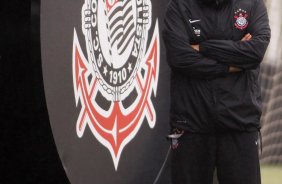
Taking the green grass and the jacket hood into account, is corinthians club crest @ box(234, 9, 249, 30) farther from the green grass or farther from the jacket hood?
the green grass

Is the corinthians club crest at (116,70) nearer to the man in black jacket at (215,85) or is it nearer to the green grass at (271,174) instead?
the man in black jacket at (215,85)

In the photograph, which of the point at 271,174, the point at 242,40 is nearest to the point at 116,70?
the point at 242,40

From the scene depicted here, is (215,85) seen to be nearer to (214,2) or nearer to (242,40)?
(242,40)

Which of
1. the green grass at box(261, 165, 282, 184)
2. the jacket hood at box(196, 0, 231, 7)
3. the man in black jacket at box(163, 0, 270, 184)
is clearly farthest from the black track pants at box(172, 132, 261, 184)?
the green grass at box(261, 165, 282, 184)

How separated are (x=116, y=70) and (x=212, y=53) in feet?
1.45

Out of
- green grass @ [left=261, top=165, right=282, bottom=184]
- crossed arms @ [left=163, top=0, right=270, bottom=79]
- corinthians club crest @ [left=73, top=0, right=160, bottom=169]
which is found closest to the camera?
corinthians club crest @ [left=73, top=0, right=160, bottom=169]

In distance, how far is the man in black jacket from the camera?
11.8ft

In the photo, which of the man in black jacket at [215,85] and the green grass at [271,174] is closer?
the man in black jacket at [215,85]

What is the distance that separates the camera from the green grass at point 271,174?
6621 mm

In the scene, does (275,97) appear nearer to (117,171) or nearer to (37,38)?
(117,171)

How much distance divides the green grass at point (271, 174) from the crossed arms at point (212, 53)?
304 centimetres

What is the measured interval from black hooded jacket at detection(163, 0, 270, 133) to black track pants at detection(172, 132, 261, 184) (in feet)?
0.17

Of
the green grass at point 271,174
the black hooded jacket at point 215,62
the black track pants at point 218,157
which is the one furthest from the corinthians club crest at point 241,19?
the green grass at point 271,174

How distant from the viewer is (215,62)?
360 cm
